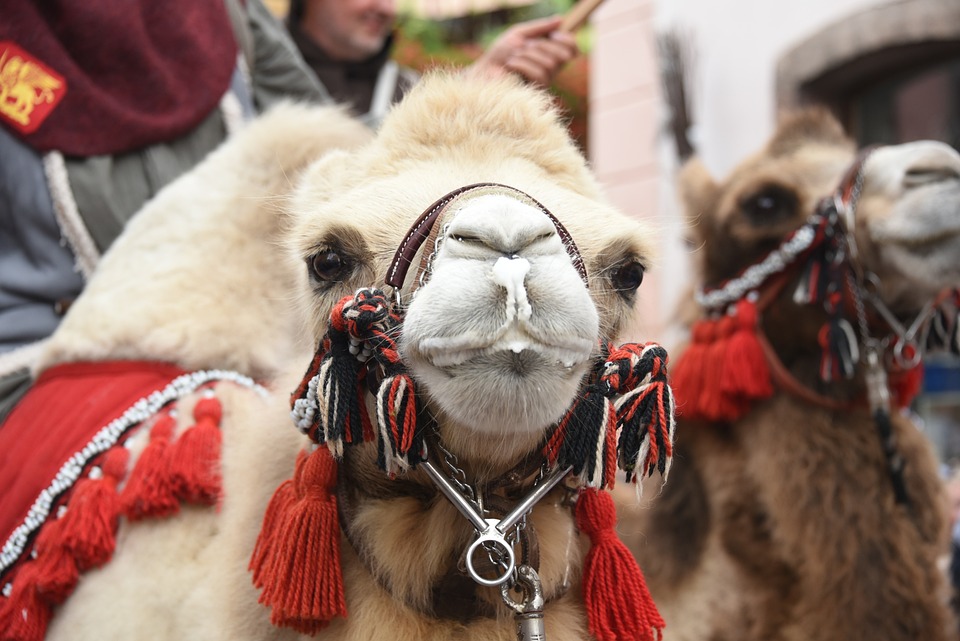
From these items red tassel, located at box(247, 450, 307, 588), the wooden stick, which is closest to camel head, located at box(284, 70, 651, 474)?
red tassel, located at box(247, 450, 307, 588)

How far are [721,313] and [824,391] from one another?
462 millimetres

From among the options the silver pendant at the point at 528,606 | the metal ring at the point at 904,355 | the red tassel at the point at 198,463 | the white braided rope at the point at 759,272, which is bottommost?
the metal ring at the point at 904,355

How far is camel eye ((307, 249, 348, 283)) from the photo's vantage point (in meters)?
1.69

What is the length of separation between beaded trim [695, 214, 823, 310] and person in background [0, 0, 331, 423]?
1.80m

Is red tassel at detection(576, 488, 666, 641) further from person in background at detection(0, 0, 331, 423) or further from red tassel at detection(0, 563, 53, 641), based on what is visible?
person in background at detection(0, 0, 331, 423)

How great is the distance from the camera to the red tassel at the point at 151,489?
1963 mm

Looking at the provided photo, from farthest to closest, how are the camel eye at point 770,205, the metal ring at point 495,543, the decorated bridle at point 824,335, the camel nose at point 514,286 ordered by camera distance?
the camel eye at point 770,205
the decorated bridle at point 824,335
the metal ring at point 495,543
the camel nose at point 514,286

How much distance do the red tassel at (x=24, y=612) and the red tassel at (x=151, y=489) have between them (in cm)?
22

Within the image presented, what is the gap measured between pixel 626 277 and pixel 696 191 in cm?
222

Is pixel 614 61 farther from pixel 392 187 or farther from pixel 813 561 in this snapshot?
pixel 392 187

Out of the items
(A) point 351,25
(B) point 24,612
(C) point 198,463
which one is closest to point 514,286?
(C) point 198,463

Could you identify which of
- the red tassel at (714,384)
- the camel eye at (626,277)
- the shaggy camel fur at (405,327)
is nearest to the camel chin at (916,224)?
the red tassel at (714,384)

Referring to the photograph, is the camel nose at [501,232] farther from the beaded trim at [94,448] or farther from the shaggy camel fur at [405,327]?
the beaded trim at [94,448]

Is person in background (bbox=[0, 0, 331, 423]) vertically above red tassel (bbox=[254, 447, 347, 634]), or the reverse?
person in background (bbox=[0, 0, 331, 423])
